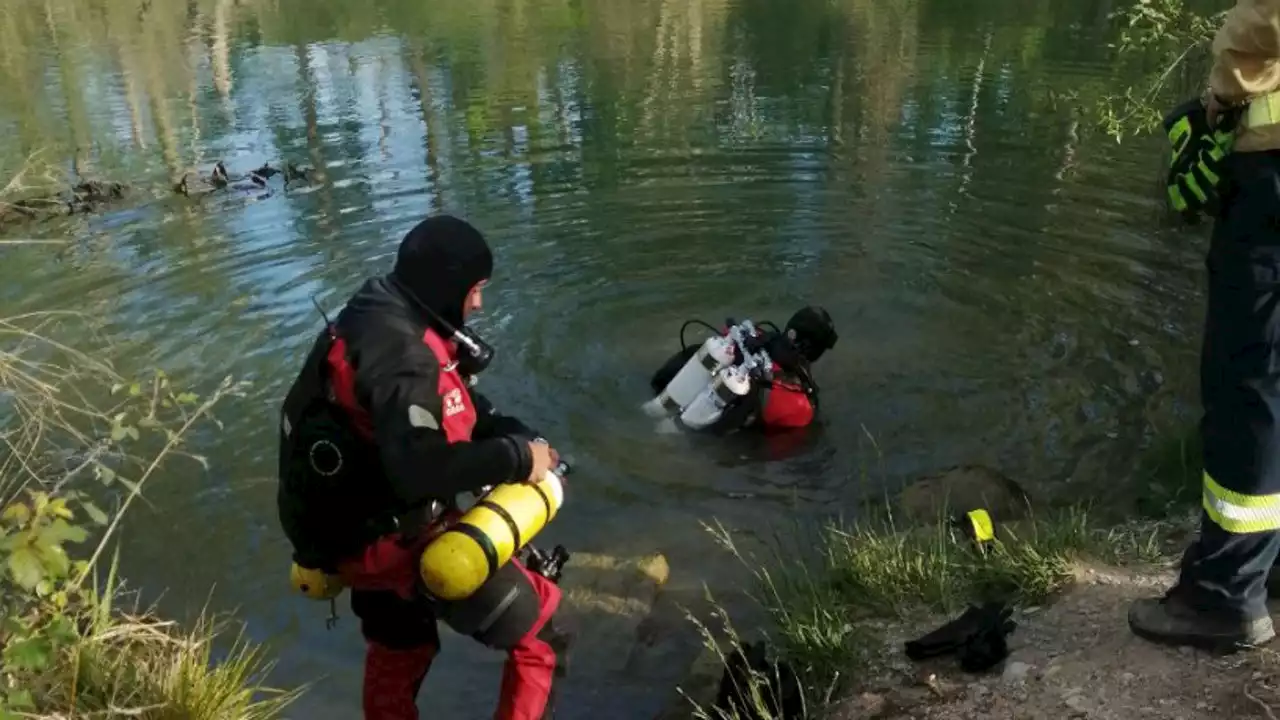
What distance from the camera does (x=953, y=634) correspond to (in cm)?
365

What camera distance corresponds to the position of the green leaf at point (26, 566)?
2617 mm

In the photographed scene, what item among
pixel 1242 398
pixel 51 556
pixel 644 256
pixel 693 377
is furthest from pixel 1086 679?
pixel 644 256

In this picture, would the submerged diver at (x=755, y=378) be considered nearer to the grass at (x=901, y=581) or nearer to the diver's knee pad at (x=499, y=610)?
the grass at (x=901, y=581)

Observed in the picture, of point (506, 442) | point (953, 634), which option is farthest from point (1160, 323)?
point (506, 442)

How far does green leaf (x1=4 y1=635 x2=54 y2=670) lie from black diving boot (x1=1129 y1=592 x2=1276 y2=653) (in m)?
3.05

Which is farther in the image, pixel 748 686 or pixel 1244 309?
pixel 748 686

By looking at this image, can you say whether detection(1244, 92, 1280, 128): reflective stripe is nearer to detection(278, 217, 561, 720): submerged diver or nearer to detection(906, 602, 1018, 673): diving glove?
detection(906, 602, 1018, 673): diving glove

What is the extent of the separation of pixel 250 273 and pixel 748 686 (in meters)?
7.26

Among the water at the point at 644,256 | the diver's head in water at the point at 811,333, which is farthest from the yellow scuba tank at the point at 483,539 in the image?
the diver's head in water at the point at 811,333

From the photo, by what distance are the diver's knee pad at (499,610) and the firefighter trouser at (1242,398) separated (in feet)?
6.69

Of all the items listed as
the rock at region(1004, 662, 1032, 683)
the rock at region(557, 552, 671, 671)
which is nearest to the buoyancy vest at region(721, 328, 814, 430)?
A: the rock at region(557, 552, 671, 671)

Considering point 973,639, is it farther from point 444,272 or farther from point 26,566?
point 26,566

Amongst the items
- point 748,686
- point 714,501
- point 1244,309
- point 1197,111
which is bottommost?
point 714,501

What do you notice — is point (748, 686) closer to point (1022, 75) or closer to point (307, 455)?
point (307, 455)
